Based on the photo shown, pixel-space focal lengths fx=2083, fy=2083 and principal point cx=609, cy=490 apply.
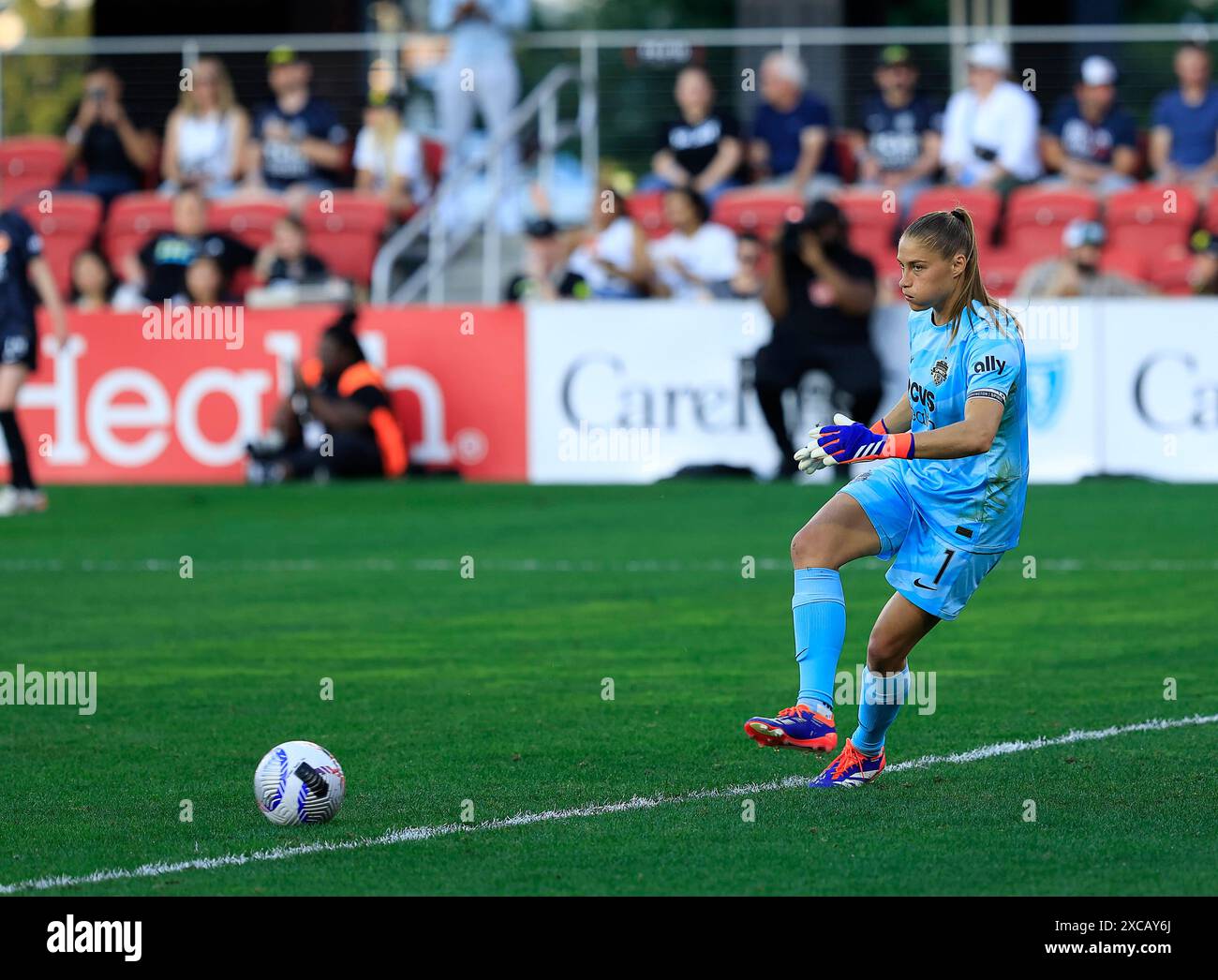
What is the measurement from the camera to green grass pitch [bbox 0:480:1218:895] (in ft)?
18.9

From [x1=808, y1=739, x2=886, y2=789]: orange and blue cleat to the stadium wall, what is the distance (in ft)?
32.6

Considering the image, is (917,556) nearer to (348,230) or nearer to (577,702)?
(577,702)

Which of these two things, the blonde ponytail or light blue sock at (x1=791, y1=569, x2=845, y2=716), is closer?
the blonde ponytail

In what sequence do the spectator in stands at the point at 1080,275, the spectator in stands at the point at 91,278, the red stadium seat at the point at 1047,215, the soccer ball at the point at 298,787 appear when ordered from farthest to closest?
the spectator in stands at the point at 91,278, the red stadium seat at the point at 1047,215, the spectator in stands at the point at 1080,275, the soccer ball at the point at 298,787

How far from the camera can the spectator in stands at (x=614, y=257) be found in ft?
60.6

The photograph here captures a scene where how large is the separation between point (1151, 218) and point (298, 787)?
14303mm

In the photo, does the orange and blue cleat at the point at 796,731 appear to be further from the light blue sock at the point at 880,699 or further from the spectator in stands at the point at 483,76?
the spectator in stands at the point at 483,76

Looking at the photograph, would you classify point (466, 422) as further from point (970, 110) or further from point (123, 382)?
point (970, 110)

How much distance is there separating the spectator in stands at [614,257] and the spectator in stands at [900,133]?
2.57 meters

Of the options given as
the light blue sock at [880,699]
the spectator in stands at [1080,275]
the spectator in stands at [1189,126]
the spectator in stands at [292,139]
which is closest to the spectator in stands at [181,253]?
the spectator in stands at [292,139]

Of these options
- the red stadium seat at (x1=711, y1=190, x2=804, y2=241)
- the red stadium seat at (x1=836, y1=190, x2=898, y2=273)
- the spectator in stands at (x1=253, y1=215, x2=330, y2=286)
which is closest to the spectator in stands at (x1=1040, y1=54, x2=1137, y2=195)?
the red stadium seat at (x1=836, y1=190, x2=898, y2=273)

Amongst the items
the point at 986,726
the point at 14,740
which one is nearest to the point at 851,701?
the point at 986,726

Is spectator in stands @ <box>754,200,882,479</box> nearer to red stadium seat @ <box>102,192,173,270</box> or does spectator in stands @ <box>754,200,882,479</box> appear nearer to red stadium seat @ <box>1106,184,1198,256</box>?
red stadium seat @ <box>1106,184,1198,256</box>

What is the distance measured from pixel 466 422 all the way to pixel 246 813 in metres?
11.6
